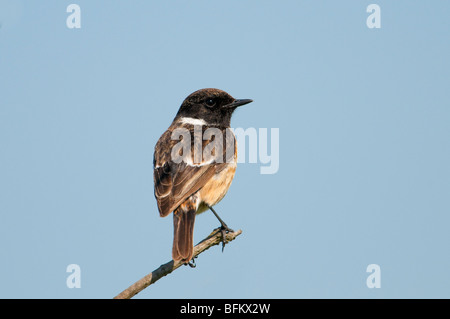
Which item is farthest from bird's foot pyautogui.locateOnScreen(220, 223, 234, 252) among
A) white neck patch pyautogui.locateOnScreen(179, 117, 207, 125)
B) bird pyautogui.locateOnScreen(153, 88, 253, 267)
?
white neck patch pyautogui.locateOnScreen(179, 117, 207, 125)

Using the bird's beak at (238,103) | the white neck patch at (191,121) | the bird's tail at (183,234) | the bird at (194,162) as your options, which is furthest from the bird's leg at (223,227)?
the bird's beak at (238,103)

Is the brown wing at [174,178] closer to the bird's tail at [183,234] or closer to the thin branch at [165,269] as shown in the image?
the bird's tail at [183,234]

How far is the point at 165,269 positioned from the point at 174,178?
1.92 meters

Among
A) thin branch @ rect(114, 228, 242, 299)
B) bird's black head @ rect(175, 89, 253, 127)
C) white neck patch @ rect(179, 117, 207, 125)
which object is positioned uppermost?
bird's black head @ rect(175, 89, 253, 127)

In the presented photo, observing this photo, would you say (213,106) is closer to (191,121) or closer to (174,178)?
(191,121)

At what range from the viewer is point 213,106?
9453 mm

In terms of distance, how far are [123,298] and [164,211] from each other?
2.53m

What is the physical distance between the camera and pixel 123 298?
4645 millimetres

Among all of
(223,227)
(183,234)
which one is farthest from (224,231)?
(183,234)

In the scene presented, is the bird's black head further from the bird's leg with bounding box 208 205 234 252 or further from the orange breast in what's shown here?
the bird's leg with bounding box 208 205 234 252

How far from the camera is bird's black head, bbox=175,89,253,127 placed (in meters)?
9.41

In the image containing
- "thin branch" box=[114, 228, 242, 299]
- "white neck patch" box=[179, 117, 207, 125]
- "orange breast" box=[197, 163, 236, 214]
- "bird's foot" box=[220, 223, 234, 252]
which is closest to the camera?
"thin branch" box=[114, 228, 242, 299]
